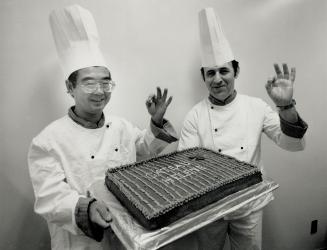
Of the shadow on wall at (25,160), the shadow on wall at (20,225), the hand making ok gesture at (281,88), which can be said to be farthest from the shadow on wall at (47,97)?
the hand making ok gesture at (281,88)

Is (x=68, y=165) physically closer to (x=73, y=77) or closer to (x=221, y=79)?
(x=73, y=77)

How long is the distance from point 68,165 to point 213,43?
91cm

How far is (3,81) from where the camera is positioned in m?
1.27

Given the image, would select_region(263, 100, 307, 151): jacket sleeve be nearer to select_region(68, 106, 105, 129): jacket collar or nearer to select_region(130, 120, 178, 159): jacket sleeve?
select_region(130, 120, 178, 159): jacket sleeve

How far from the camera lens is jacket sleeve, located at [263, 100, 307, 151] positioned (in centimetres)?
114

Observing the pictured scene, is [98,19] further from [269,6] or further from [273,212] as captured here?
[273,212]

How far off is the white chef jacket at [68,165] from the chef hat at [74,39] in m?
0.26

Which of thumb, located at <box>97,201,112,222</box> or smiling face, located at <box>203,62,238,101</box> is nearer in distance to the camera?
thumb, located at <box>97,201,112,222</box>

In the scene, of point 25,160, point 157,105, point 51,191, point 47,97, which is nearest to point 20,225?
point 25,160

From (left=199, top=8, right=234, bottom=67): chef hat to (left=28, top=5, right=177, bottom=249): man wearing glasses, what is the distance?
376 millimetres

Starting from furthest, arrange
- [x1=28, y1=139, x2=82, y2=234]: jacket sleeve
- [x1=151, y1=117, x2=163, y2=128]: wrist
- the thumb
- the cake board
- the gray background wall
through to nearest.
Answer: the gray background wall → [x1=151, y1=117, x2=163, y2=128]: wrist → [x1=28, y1=139, x2=82, y2=234]: jacket sleeve → the thumb → the cake board

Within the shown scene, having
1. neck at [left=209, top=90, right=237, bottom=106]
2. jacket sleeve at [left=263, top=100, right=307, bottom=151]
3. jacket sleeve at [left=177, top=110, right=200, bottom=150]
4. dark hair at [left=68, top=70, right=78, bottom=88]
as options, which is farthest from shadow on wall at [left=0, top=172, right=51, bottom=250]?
jacket sleeve at [left=263, top=100, right=307, bottom=151]

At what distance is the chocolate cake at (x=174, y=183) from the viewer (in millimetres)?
739

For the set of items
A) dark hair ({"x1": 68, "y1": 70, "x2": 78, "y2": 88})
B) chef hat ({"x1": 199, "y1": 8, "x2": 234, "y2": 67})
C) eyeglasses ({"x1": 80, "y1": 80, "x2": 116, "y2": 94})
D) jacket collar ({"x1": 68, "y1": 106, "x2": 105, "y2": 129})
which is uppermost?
chef hat ({"x1": 199, "y1": 8, "x2": 234, "y2": 67})
